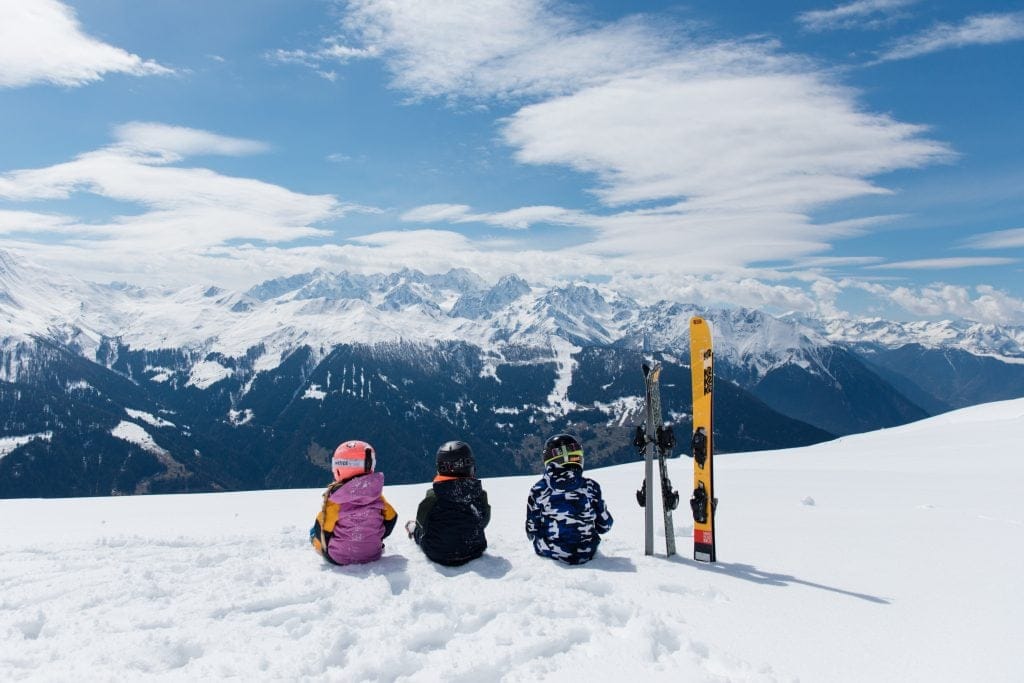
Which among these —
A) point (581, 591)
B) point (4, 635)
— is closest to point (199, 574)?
point (4, 635)

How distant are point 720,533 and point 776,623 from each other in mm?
4146

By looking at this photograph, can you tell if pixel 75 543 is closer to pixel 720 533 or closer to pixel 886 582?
pixel 720 533

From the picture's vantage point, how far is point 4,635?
5.84 m

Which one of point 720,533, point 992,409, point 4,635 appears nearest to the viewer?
point 4,635

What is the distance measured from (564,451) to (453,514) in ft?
6.17

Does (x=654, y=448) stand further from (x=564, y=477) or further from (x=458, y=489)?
(x=458, y=489)

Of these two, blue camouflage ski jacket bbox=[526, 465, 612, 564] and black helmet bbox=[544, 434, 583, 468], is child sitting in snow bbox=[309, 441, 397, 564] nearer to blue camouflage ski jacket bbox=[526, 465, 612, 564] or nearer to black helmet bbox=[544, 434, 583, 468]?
blue camouflage ski jacket bbox=[526, 465, 612, 564]

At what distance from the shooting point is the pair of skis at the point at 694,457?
8.63 metres

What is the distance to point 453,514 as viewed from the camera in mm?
8523

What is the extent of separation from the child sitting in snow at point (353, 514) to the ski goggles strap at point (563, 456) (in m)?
2.53

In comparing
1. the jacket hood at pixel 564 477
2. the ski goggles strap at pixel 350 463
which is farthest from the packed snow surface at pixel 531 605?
the ski goggles strap at pixel 350 463

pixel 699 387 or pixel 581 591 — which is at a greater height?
pixel 699 387

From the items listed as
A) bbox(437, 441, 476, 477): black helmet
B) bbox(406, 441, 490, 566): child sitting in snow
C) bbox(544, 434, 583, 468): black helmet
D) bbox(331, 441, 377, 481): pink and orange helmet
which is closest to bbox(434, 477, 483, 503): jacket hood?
bbox(406, 441, 490, 566): child sitting in snow

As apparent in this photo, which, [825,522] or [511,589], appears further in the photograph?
[825,522]
